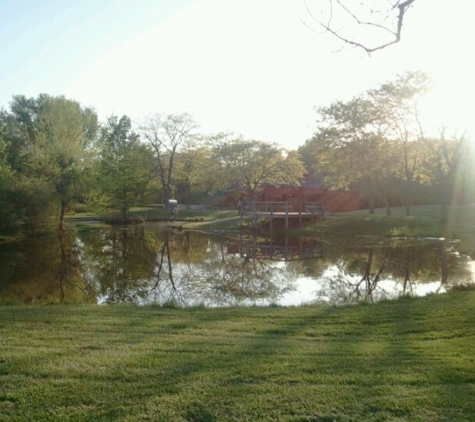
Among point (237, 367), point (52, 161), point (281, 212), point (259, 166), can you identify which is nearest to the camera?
point (237, 367)

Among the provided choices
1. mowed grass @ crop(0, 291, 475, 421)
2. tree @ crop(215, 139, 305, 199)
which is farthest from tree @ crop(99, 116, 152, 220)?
mowed grass @ crop(0, 291, 475, 421)

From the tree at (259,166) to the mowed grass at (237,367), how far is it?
37.2 m

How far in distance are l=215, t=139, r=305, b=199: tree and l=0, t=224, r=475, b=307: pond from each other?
1676 centimetres

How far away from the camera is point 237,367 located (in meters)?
5.14

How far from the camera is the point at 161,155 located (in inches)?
2122

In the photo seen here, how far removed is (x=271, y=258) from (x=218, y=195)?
33810 millimetres

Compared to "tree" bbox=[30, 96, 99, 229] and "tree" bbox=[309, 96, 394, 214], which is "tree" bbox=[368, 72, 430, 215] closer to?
"tree" bbox=[309, 96, 394, 214]

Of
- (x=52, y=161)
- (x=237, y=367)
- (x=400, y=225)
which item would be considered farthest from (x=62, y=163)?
(x=237, y=367)

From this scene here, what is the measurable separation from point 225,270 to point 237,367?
12.7 metres

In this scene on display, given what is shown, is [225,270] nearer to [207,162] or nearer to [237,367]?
[237,367]

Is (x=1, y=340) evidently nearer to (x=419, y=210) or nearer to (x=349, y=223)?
(x=349, y=223)

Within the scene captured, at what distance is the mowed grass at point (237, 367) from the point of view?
415 cm

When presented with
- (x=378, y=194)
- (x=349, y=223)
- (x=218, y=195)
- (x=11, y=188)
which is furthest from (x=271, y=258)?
(x=218, y=195)

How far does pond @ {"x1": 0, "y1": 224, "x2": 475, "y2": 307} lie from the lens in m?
12.7
